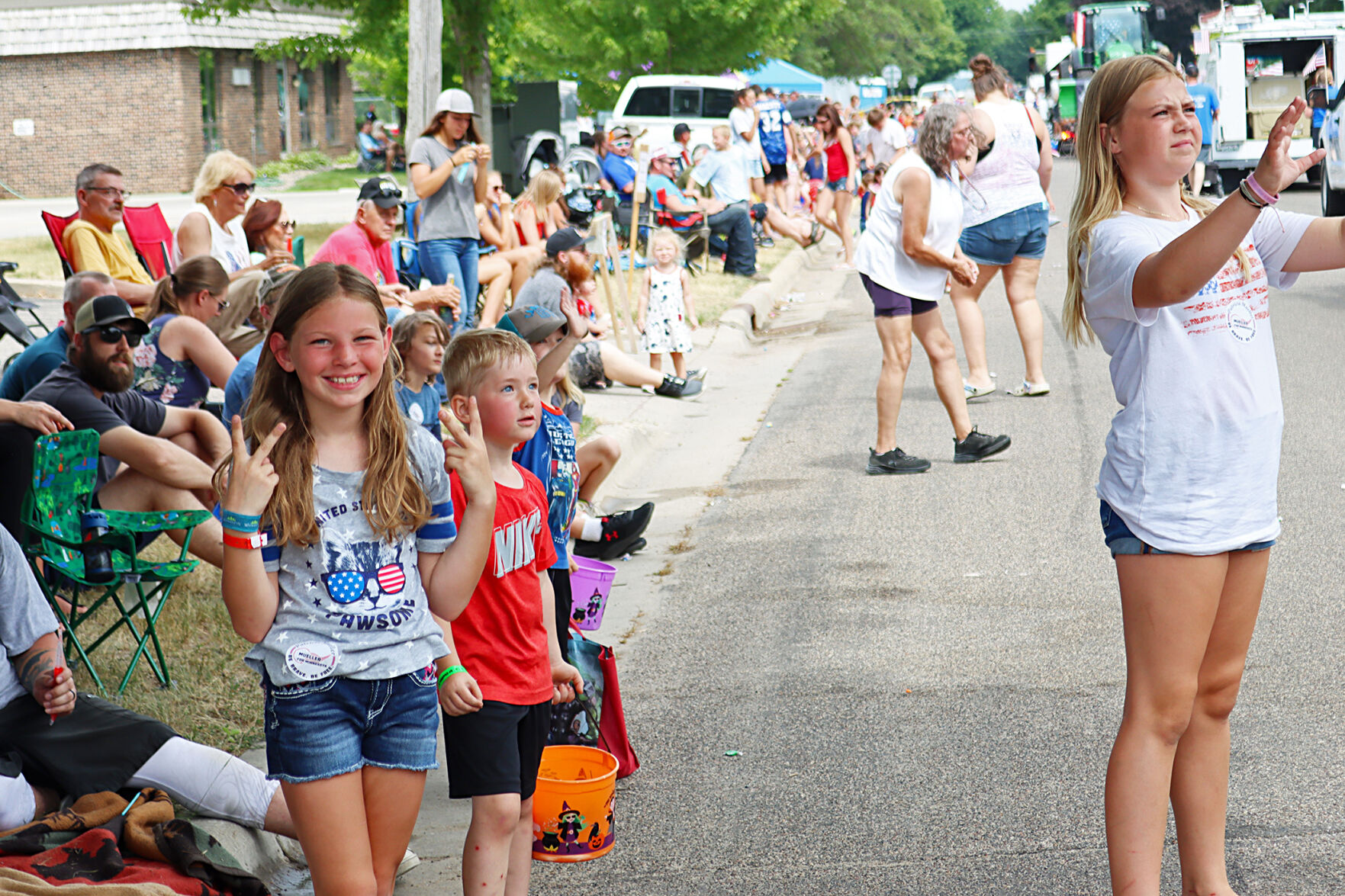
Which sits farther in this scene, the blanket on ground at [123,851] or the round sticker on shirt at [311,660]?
the blanket on ground at [123,851]

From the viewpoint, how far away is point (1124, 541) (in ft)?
9.64

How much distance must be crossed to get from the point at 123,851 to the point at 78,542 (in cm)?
176

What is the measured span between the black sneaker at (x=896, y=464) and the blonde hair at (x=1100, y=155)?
Result: 4765mm

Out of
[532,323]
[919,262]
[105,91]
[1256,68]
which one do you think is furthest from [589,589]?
[105,91]

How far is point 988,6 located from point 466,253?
14832 centimetres

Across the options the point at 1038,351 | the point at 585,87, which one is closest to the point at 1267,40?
the point at 585,87

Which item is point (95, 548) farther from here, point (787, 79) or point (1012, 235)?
point (787, 79)

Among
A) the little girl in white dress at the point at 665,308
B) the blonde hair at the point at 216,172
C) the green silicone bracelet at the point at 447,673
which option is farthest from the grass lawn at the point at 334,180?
the green silicone bracelet at the point at 447,673

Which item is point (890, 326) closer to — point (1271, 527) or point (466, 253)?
point (466, 253)

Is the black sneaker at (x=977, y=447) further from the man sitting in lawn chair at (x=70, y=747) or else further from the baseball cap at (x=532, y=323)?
the man sitting in lawn chair at (x=70, y=747)

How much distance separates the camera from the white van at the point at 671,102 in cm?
2475

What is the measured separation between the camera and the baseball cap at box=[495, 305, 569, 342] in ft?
14.8

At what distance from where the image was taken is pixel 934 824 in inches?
151

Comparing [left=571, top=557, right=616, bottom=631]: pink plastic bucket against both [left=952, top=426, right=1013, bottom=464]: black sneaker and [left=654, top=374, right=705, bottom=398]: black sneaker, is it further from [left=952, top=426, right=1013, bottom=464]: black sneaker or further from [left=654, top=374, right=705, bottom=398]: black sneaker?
[left=654, top=374, right=705, bottom=398]: black sneaker
